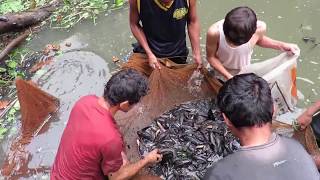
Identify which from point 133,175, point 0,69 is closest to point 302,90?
point 133,175

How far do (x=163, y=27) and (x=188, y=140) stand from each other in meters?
1.22

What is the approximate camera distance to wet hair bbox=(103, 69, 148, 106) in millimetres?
3102

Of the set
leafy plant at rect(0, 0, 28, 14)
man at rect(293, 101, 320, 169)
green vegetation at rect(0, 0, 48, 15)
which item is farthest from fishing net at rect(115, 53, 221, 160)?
leafy plant at rect(0, 0, 28, 14)

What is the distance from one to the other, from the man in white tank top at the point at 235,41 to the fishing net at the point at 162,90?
220 millimetres

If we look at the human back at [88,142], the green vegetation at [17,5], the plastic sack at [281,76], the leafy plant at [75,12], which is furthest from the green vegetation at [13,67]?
the plastic sack at [281,76]

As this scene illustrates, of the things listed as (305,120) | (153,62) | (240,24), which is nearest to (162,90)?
(153,62)

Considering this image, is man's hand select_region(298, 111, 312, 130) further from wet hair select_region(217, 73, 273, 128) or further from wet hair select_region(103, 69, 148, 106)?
wet hair select_region(103, 69, 148, 106)

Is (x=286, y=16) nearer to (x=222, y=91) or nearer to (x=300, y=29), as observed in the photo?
(x=300, y=29)

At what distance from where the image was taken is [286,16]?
6.36m

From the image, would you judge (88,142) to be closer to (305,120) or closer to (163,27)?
(163,27)

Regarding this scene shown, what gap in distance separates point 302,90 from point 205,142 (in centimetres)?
174

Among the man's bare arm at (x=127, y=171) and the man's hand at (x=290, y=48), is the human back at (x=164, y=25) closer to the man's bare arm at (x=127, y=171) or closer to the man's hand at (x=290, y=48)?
the man's hand at (x=290, y=48)

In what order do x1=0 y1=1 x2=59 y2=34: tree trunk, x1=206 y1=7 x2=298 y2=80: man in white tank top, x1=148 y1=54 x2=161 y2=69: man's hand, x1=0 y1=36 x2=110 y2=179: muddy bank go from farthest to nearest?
x1=0 y1=1 x2=59 y2=34: tree trunk → x1=0 y1=36 x2=110 y2=179: muddy bank → x1=148 y1=54 x2=161 y2=69: man's hand → x1=206 y1=7 x2=298 y2=80: man in white tank top

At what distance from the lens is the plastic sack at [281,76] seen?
401cm
